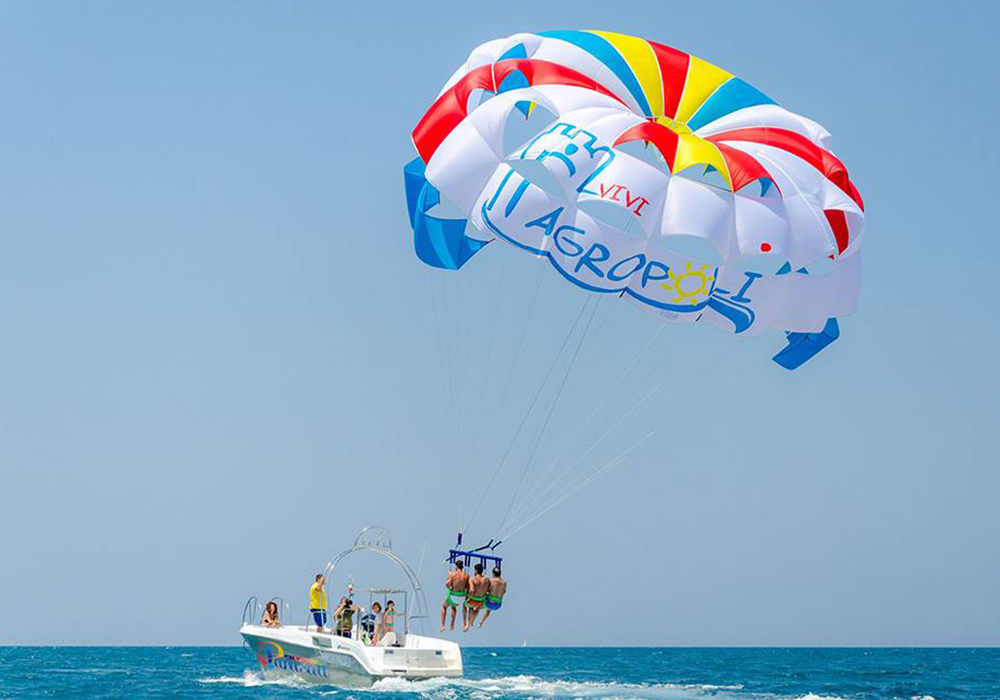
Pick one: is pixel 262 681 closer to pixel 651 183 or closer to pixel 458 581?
pixel 458 581

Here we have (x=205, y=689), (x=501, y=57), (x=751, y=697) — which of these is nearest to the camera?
(x=501, y=57)

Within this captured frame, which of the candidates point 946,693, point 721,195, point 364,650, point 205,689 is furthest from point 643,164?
point 946,693

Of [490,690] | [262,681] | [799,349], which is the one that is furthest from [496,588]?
[262,681]

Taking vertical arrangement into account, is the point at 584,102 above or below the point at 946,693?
above

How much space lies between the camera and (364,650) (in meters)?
16.1

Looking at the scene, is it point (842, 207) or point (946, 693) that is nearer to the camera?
point (842, 207)

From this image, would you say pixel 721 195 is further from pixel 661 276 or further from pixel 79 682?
pixel 79 682

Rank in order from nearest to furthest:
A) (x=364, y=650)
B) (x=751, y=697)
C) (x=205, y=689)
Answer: (x=364, y=650), (x=751, y=697), (x=205, y=689)

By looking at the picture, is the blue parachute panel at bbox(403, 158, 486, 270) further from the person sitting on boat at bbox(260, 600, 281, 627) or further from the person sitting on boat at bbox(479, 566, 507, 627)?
the person sitting on boat at bbox(260, 600, 281, 627)

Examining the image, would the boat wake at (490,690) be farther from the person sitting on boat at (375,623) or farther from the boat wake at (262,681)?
the person sitting on boat at (375,623)

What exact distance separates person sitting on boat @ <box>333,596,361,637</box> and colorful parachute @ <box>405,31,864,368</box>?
5413 mm

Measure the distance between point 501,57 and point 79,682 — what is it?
16125 mm

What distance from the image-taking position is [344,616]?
17.4 metres

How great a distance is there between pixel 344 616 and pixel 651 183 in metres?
7.86
